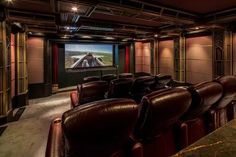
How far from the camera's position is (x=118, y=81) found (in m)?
2.94

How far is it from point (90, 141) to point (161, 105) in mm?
532

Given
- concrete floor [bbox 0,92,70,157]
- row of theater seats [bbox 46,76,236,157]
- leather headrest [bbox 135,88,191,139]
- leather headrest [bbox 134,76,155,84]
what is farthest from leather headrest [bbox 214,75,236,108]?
concrete floor [bbox 0,92,70,157]

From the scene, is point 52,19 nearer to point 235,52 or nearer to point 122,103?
point 122,103

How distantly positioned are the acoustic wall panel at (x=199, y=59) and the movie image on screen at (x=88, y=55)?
189 inches

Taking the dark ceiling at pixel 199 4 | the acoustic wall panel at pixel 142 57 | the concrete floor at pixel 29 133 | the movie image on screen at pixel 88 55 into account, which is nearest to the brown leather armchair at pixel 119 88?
the concrete floor at pixel 29 133

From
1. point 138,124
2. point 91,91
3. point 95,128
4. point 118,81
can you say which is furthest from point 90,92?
point 95,128

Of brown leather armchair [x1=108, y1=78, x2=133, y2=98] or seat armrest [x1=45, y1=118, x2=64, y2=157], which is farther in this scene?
brown leather armchair [x1=108, y1=78, x2=133, y2=98]

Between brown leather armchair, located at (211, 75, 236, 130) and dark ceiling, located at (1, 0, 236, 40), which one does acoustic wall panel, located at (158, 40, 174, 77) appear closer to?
dark ceiling, located at (1, 0, 236, 40)

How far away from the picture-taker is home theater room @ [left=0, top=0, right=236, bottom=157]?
37.0 inches

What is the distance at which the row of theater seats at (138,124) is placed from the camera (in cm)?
85

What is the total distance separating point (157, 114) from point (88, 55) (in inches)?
335

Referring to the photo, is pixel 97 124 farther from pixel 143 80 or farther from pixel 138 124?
pixel 143 80

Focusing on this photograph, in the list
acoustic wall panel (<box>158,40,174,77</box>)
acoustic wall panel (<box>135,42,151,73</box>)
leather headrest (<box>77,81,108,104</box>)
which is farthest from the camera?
acoustic wall panel (<box>135,42,151,73</box>)

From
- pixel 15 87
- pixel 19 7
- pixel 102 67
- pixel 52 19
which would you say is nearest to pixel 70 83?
pixel 102 67
